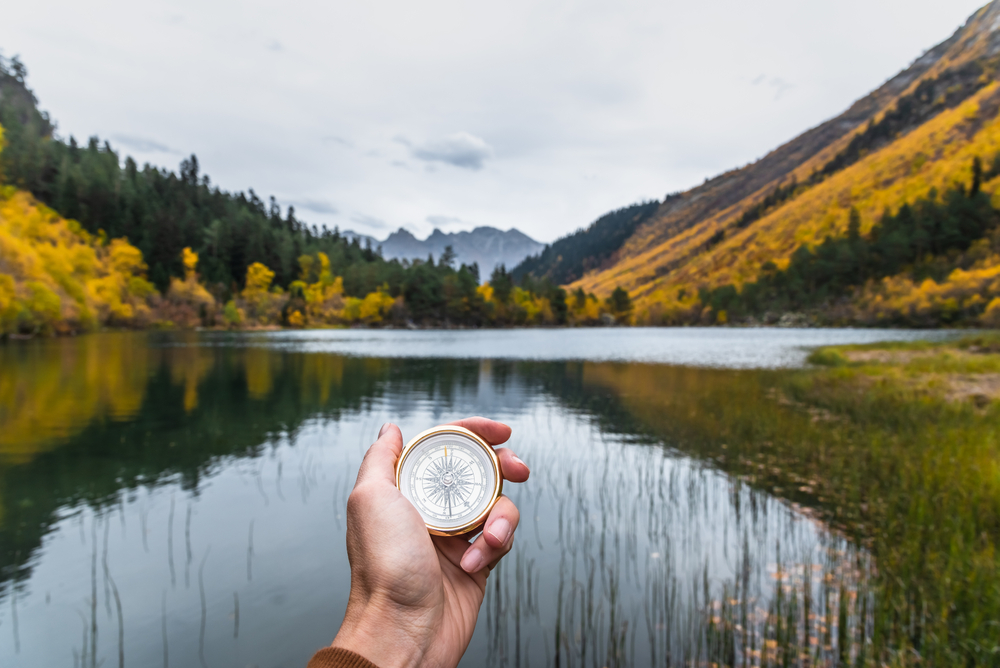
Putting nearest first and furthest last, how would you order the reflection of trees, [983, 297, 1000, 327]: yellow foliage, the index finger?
the index finger < the reflection of trees < [983, 297, 1000, 327]: yellow foliage

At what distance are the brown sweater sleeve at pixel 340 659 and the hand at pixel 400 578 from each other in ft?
0.24

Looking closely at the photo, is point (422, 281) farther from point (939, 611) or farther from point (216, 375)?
point (939, 611)

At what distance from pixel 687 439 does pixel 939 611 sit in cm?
932

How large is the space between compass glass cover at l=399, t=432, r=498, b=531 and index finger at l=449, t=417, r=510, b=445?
9cm

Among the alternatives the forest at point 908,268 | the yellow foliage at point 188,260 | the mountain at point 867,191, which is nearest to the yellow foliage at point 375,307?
the yellow foliage at point 188,260

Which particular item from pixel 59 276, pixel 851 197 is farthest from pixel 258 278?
pixel 851 197

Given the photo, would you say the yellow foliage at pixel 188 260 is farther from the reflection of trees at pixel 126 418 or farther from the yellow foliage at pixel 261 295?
the reflection of trees at pixel 126 418

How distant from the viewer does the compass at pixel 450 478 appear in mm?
2049

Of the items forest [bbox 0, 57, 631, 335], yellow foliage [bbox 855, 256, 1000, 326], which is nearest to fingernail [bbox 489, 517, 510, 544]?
forest [bbox 0, 57, 631, 335]

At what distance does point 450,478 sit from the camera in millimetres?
2154

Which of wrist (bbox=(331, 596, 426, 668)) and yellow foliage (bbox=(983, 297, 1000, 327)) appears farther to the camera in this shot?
yellow foliage (bbox=(983, 297, 1000, 327))

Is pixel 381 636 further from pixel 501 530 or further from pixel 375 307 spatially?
pixel 375 307

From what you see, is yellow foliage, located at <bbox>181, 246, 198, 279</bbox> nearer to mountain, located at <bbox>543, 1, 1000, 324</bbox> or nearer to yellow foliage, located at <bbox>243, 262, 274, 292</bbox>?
yellow foliage, located at <bbox>243, 262, 274, 292</bbox>

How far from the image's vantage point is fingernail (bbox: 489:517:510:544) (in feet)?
6.13
